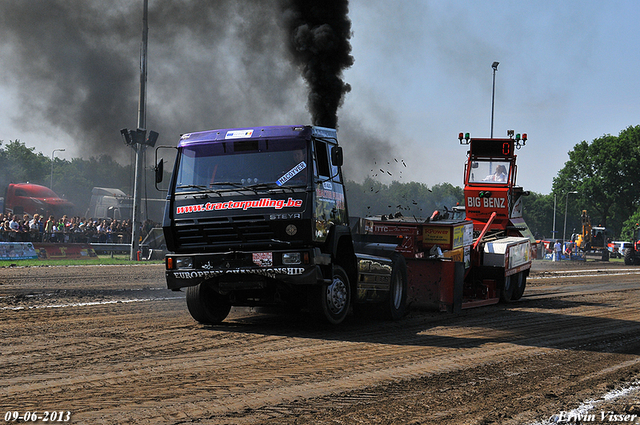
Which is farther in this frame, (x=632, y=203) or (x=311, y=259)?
(x=632, y=203)

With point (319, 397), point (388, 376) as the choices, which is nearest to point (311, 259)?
point (388, 376)

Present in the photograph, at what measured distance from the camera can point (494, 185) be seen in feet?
50.3

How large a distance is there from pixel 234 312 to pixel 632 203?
7012 centimetres

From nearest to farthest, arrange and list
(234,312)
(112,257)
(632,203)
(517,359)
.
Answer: (517,359) → (234,312) → (112,257) → (632,203)

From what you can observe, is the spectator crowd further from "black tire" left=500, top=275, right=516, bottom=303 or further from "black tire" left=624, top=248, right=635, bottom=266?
"black tire" left=624, top=248, right=635, bottom=266

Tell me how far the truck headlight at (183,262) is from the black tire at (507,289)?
24.3ft

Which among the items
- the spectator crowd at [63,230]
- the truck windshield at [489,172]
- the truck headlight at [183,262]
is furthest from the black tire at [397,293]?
the spectator crowd at [63,230]

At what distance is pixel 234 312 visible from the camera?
35.5 feet

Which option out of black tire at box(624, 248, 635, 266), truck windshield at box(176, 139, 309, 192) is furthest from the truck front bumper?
black tire at box(624, 248, 635, 266)

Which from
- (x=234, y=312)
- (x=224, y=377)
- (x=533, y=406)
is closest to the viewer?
(x=533, y=406)

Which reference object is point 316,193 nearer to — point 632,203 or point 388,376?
point 388,376

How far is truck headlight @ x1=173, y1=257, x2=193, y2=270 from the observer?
842cm

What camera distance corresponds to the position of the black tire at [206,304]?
894cm

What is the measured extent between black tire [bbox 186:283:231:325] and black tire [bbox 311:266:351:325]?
5.18 ft
